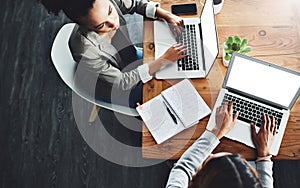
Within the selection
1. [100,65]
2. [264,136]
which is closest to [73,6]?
[100,65]

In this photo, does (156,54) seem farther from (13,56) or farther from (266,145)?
(13,56)

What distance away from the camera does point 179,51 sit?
1673 mm

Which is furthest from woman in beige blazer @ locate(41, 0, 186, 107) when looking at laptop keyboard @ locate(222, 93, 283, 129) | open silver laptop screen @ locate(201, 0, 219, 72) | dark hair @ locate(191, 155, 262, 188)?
dark hair @ locate(191, 155, 262, 188)

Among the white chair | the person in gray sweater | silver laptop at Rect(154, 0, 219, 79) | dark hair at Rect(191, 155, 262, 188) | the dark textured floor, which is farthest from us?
the dark textured floor

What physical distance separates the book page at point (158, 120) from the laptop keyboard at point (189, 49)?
183mm

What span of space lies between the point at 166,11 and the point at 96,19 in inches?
14.5

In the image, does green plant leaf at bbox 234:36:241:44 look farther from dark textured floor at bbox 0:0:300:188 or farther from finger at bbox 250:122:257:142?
dark textured floor at bbox 0:0:300:188

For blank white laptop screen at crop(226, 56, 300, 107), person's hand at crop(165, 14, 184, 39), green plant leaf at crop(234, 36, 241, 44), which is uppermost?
person's hand at crop(165, 14, 184, 39)

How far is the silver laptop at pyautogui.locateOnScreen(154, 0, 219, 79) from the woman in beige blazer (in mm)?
31

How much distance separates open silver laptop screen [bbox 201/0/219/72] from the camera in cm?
153

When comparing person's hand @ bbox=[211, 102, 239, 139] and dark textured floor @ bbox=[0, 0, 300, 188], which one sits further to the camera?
dark textured floor @ bbox=[0, 0, 300, 188]

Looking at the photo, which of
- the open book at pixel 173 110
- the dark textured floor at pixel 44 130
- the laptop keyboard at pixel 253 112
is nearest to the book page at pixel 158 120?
the open book at pixel 173 110

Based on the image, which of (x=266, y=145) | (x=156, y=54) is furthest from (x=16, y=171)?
(x=266, y=145)

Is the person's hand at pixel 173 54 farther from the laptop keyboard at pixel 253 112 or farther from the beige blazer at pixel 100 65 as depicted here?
the laptop keyboard at pixel 253 112
